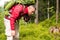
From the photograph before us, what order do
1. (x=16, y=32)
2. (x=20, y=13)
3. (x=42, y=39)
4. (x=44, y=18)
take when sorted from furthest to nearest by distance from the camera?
(x=44, y=18)
(x=42, y=39)
(x=16, y=32)
(x=20, y=13)

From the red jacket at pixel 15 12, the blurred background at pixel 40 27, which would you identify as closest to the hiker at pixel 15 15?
the red jacket at pixel 15 12

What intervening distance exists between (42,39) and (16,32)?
861 mm

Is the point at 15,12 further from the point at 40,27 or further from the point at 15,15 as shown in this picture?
the point at 40,27

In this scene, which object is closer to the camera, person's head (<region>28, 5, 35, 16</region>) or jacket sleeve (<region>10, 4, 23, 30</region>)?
jacket sleeve (<region>10, 4, 23, 30</region>)

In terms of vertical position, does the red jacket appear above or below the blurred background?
above

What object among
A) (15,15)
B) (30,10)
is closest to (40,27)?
(30,10)

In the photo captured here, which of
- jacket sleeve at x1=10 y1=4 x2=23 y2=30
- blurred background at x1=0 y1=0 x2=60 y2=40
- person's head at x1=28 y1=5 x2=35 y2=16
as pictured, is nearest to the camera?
jacket sleeve at x1=10 y1=4 x2=23 y2=30

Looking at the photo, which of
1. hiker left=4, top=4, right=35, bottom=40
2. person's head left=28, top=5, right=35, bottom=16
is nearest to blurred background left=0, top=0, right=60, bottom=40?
hiker left=4, top=4, right=35, bottom=40

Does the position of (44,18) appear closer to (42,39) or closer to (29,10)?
(42,39)

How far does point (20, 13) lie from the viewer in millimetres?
4457

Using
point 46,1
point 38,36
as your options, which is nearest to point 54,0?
point 46,1

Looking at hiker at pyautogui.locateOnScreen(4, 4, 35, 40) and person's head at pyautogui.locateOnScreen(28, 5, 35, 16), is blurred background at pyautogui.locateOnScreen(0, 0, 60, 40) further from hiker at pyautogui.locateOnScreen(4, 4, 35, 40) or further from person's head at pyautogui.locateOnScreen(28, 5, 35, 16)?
person's head at pyautogui.locateOnScreen(28, 5, 35, 16)

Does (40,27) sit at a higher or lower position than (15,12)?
lower

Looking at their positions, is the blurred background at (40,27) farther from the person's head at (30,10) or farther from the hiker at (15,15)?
the person's head at (30,10)
